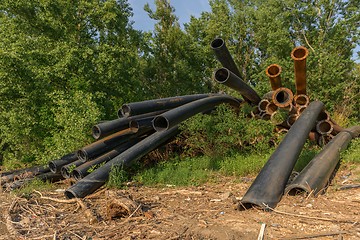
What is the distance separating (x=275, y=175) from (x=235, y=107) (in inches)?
156

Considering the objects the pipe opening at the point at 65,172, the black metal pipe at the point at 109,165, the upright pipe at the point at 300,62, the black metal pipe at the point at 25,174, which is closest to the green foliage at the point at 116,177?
the black metal pipe at the point at 109,165

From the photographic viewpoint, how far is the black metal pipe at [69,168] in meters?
6.22

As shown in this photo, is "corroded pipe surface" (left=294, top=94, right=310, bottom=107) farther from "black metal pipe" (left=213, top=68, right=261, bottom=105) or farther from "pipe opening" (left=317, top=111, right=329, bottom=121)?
"black metal pipe" (left=213, top=68, right=261, bottom=105)

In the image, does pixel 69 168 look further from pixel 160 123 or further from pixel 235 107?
pixel 235 107

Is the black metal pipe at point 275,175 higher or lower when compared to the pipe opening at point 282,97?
lower

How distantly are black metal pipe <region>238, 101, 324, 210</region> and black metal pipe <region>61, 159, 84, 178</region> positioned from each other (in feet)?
12.5

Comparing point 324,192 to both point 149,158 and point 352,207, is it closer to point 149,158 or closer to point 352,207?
point 352,207

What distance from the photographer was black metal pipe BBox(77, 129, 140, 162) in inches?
243

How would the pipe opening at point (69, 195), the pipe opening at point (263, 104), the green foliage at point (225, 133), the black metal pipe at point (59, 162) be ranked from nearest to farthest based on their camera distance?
the pipe opening at point (69, 195)
the black metal pipe at point (59, 162)
the green foliage at point (225, 133)
the pipe opening at point (263, 104)

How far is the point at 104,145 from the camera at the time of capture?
6.52 meters

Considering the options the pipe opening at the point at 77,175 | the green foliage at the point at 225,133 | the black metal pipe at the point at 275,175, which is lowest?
the black metal pipe at the point at 275,175

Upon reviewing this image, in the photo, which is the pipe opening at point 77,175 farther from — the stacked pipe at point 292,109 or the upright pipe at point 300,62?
the upright pipe at point 300,62

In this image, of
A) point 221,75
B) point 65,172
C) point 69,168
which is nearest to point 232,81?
point 221,75

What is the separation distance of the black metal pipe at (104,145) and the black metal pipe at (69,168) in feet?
0.58
